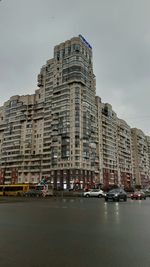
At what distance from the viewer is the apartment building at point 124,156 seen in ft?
449

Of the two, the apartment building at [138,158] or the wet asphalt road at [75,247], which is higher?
the apartment building at [138,158]

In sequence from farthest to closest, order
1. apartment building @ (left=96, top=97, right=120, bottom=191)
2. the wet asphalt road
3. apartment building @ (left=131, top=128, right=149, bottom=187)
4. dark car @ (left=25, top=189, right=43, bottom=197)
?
apartment building @ (left=131, top=128, right=149, bottom=187), apartment building @ (left=96, top=97, right=120, bottom=191), dark car @ (left=25, top=189, right=43, bottom=197), the wet asphalt road

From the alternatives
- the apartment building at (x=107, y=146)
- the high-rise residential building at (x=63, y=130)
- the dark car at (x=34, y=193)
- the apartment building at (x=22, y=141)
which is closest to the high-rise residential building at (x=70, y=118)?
the high-rise residential building at (x=63, y=130)

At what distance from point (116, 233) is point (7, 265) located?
436 centimetres

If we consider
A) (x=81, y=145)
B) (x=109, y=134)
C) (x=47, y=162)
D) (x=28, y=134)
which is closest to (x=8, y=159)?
(x=28, y=134)

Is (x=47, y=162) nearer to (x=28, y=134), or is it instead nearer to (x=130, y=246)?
(x=28, y=134)

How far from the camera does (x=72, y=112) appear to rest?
102 meters

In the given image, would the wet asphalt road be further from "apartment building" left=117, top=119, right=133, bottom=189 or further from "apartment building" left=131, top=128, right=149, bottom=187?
"apartment building" left=131, top=128, right=149, bottom=187

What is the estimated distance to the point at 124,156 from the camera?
5620 inches

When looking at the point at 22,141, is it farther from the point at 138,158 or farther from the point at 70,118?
the point at 138,158

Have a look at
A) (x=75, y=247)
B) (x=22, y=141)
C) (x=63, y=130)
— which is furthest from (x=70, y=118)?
(x=75, y=247)

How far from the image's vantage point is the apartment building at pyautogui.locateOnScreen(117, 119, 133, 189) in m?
137

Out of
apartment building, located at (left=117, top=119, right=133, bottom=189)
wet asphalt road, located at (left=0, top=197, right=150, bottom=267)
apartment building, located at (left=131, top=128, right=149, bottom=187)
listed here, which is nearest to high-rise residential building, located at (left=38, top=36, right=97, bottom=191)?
apartment building, located at (left=117, top=119, right=133, bottom=189)

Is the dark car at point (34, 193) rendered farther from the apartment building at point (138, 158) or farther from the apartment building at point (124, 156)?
the apartment building at point (138, 158)
